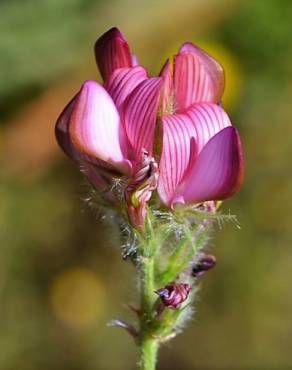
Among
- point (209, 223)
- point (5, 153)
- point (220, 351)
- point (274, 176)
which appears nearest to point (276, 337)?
point (220, 351)

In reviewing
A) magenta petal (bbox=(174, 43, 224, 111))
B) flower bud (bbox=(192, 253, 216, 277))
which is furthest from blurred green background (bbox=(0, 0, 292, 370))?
magenta petal (bbox=(174, 43, 224, 111))

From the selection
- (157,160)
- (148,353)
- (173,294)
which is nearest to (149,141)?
(157,160)

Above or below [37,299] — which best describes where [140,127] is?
above

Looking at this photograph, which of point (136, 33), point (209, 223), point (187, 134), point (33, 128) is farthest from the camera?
point (136, 33)

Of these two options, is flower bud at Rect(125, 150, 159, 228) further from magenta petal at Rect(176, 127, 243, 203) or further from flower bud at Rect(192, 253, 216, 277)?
flower bud at Rect(192, 253, 216, 277)

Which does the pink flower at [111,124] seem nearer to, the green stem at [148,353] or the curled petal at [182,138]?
the curled petal at [182,138]

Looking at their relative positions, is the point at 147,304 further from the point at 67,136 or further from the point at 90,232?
the point at 90,232

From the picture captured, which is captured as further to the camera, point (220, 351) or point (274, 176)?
point (274, 176)

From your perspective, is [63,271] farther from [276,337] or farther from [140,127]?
[140,127]
